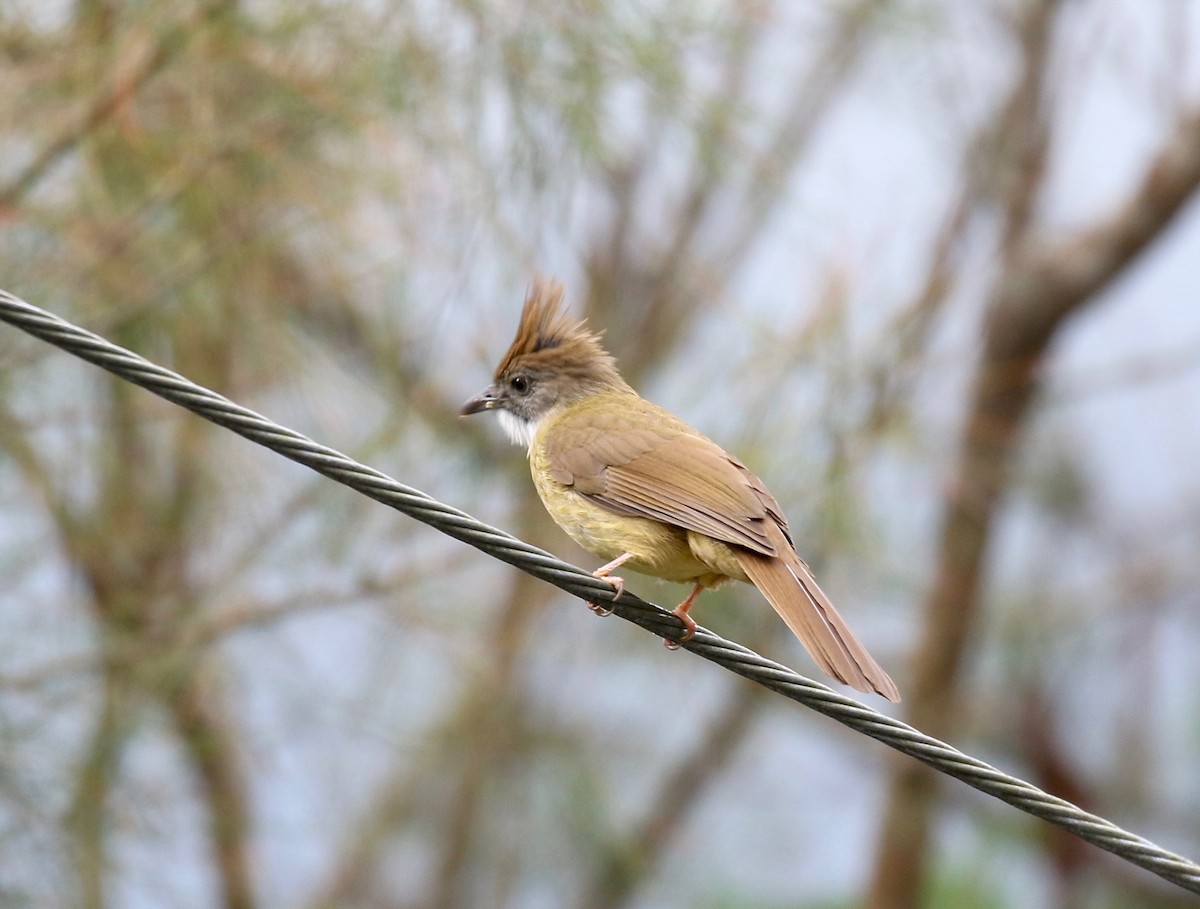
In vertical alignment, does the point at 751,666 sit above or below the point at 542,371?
below

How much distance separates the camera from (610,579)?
135 inches

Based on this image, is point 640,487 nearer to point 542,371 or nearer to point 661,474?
point 661,474

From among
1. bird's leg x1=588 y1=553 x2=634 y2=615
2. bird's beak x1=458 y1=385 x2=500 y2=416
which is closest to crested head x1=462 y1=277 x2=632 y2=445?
bird's beak x1=458 y1=385 x2=500 y2=416

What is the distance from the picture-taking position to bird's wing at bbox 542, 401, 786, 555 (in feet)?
12.0

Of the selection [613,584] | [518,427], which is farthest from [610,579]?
[518,427]

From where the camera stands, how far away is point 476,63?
Result: 5809 millimetres

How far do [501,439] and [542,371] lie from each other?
304 centimetres

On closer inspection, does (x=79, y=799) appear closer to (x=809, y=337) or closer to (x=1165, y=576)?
(x=809, y=337)

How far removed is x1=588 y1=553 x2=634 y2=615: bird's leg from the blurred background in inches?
89.4

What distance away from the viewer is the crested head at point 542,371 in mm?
4695

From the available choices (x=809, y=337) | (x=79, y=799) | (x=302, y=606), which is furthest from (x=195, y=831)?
(x=809, y=337)

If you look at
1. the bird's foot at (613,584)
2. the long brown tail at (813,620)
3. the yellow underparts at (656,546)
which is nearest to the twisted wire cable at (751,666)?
the long brown tail at (813,620)

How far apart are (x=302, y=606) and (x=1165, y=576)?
18.8 ft

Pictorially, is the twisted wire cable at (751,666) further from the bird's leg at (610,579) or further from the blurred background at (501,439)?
the blurred background at (501,439)
